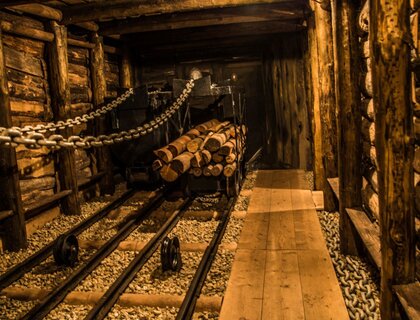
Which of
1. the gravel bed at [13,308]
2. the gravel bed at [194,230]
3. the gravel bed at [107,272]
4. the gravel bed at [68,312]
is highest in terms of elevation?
the gravel bed at [194,230]

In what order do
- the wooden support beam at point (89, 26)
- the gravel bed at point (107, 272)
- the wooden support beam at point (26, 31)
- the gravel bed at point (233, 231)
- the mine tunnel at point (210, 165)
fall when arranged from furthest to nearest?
the wooden support beam at point (89, 26) → the wooden support beam at point (26, 31) → the gravel bed at point (233, 231) → the gravel bed at point (107, 272) → the mine tunnel at point (210, 165)

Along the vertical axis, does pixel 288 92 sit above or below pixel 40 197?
above

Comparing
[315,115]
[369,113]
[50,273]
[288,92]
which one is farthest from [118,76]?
[369,113]

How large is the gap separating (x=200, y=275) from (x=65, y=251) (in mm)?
1804

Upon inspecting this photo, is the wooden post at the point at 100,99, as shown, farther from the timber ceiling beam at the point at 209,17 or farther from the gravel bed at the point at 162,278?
the gravel bed at the point at 162,278

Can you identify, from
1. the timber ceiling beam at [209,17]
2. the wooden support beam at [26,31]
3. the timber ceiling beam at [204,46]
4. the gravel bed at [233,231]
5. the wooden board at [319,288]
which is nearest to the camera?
the wooden board at [319,288]

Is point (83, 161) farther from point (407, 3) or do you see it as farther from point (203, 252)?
point (407, 3)

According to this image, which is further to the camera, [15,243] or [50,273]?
[15,243]

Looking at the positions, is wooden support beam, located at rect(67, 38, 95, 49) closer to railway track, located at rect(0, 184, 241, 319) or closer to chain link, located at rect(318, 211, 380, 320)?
railway track, located at rect(0, 184, 241, 319)

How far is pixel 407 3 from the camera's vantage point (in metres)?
2.36

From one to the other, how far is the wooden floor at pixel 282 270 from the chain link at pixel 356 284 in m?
0.14

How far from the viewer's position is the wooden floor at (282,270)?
3.16 m

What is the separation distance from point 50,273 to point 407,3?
4589 millimetres

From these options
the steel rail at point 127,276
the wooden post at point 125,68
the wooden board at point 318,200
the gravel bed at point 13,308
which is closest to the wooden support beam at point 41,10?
the wooden post at point 125,68
